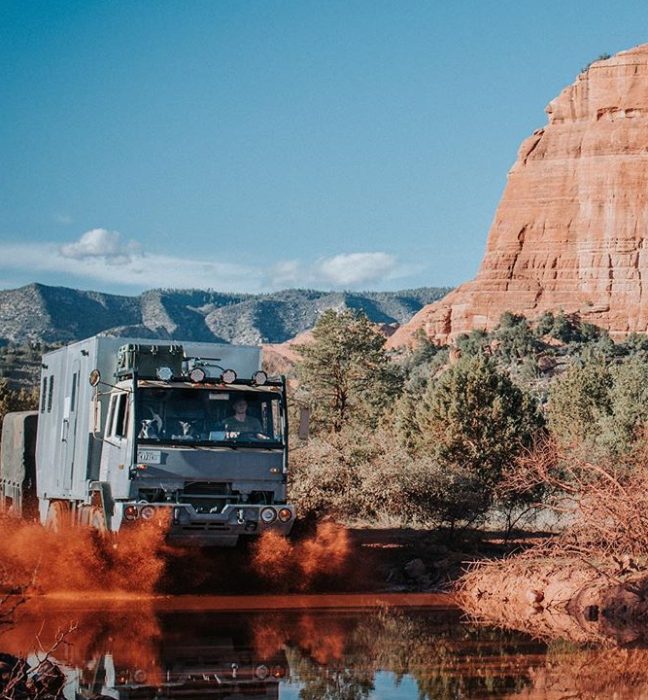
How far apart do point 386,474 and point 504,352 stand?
7423 centimetres

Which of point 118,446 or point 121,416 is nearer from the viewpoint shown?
point 118,446

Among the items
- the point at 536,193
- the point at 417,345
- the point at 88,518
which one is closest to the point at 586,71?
the point at 536,193

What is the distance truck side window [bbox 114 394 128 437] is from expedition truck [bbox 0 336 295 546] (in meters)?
0.01

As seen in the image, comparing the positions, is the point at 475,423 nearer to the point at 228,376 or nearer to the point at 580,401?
the point at 580,401

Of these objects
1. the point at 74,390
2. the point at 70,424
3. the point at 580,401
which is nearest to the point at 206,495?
→ the point at 70,424

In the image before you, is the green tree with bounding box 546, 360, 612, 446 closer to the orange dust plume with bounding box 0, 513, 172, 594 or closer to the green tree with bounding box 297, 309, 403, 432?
the green tree with bounding box 297, 309, 403, 432

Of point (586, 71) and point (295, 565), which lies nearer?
point (295, 565)

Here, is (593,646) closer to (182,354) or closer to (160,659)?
(160,659)

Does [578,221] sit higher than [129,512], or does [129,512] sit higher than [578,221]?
[578,221]

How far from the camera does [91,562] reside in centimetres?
1692

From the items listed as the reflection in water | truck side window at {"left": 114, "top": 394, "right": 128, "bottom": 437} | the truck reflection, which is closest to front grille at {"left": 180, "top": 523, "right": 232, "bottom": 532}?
the reflection in water

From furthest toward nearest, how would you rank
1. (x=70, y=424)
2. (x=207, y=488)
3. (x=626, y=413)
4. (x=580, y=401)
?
1. (x=580, y=401)
2. (x=626, y=413)
3. (x=70, y=424)
4. (x=207, y=488)

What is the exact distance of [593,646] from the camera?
1378 centimetres

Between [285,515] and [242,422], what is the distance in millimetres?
1499
